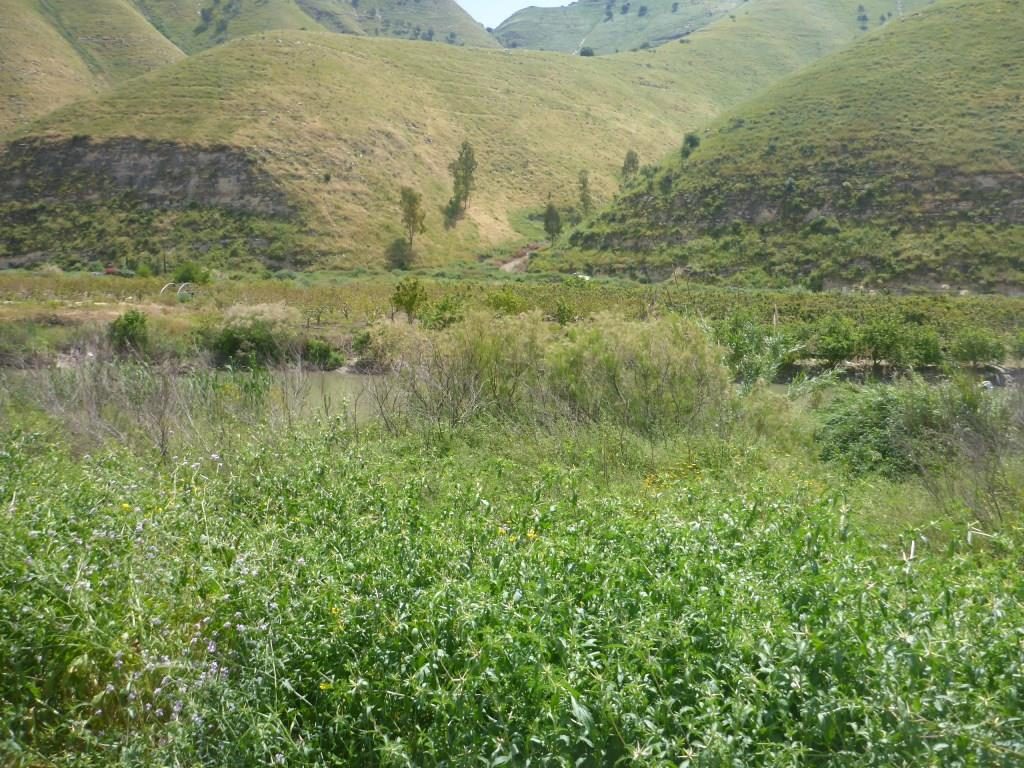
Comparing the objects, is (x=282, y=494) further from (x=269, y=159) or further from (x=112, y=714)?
(x=269, y=159)

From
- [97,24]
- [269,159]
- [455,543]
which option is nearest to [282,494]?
[455,543]

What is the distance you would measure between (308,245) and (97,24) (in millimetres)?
65611

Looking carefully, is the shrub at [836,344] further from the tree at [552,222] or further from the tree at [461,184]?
the tree at [461,184]

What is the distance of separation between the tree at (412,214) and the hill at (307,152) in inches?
58.9

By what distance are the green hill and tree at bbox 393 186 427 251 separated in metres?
12.5

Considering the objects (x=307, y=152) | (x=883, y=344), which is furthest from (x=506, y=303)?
(x=307, y=152)

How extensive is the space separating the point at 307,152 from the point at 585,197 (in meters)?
26.1

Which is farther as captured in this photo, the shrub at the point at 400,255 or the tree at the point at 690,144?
the tree at the point at 690,144

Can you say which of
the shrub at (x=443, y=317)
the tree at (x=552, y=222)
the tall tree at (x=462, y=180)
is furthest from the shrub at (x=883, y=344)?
the tall tree at (x=462, y=180)

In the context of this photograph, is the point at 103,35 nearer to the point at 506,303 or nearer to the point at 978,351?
the point at 506,303

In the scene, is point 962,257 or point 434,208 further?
point 434,208

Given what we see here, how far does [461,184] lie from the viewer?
67.4 m

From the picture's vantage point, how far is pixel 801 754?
129 inches

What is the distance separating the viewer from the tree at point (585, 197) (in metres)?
71.0
